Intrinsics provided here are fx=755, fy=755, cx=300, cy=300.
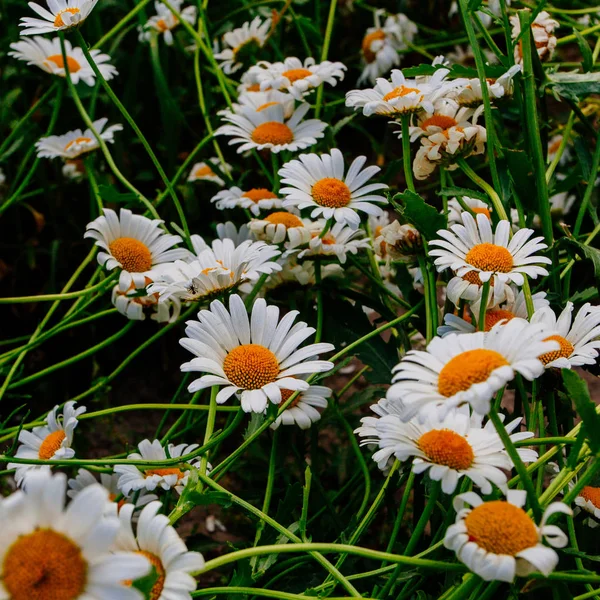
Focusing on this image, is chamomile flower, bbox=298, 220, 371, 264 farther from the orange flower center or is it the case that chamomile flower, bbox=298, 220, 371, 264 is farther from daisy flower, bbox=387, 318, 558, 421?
daisy flower, bbox=387, 318, 558, 421

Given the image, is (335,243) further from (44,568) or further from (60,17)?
(44,568)

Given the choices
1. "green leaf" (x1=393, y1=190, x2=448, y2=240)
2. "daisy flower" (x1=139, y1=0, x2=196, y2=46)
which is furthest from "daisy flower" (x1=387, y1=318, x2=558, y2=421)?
"daisy flower" (x1=139, y1=0, x2=196, y2=46)

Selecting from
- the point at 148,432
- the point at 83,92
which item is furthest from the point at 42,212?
the point at 148,432

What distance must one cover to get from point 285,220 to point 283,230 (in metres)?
0.03

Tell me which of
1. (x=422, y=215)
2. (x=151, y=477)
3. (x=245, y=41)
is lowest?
(x=151, y=477)

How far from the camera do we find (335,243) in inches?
39.1

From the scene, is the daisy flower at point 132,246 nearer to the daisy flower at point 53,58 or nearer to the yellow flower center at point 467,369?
the daisy flower at point 53,58

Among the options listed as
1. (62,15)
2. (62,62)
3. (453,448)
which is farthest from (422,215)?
(62,62)

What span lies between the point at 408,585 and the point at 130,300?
0.51 meters

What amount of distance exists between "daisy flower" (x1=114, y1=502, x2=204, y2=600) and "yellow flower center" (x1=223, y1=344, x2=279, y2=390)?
18 cm

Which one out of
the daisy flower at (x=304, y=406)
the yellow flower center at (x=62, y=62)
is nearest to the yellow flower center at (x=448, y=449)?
the daisy flower at (x=304, y=406)

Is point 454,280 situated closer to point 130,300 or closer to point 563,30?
point 130,300

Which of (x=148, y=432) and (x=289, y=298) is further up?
(x=289, y=298)

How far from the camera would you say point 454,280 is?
31.0 inches
